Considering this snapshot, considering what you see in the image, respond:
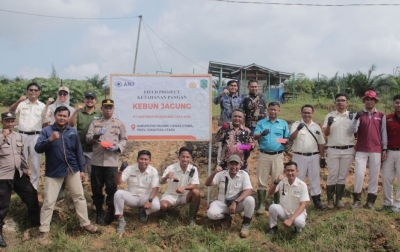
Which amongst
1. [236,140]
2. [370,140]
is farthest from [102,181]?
[370,140]

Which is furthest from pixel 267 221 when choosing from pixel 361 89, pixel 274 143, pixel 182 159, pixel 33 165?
pixel 361 89

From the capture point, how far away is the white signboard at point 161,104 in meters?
5.87

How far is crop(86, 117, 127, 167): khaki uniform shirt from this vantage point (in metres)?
5.16

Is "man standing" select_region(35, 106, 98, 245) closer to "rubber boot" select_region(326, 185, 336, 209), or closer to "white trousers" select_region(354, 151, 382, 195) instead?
"rubber boot" select_region(326, 185, 336, 209)

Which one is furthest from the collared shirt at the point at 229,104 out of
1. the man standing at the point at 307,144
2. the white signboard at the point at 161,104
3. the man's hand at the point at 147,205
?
the man's hand at the point at 147,205

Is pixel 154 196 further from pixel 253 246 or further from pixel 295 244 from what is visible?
pixel 295 244

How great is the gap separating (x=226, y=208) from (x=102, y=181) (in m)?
1.93

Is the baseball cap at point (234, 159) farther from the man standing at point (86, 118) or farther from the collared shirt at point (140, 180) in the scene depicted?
the man standing at point (86, 118)

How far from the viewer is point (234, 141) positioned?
5.39 metres

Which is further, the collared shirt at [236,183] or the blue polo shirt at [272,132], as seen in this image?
the blue polo shirt at [272,132]

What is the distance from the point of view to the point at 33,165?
18.3 ft

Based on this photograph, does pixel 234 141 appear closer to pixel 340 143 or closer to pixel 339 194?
pixel 340 143

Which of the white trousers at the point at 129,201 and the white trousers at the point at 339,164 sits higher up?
the white trousers at the point at 339,164

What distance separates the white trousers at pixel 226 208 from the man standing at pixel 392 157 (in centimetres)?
224
